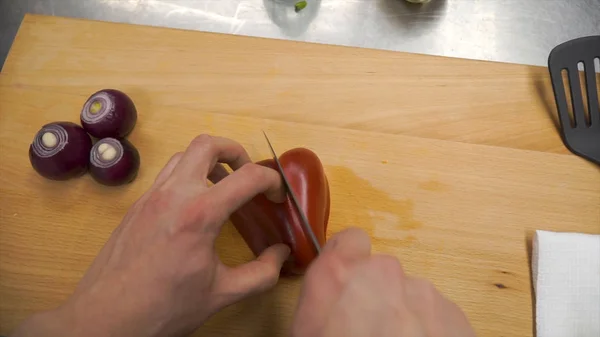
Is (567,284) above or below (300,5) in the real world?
below

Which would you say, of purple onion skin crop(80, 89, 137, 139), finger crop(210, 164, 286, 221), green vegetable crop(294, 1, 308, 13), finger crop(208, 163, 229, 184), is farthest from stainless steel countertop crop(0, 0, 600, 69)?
finger crop(210, 164, 286, 221)

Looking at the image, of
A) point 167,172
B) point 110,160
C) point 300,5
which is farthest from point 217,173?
point 300,5

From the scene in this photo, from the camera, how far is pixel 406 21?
1.41 meters

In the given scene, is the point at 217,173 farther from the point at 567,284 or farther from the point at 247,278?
the point at 567,284

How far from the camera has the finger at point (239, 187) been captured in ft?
2.50

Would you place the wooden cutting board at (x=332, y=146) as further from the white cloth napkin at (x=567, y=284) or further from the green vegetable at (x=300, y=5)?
the green vegetable at (x=300, y=5)

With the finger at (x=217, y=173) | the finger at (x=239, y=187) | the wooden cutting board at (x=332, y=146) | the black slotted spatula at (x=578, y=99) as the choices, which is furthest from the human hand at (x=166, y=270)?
the black slotted spatula at (x=578, y=99)

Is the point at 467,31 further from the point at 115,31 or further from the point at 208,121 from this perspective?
the point at 115,31

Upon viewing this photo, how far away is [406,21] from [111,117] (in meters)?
0.85

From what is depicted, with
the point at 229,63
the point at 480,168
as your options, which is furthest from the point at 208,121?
the point at 480,168

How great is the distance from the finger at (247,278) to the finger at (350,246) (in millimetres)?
138

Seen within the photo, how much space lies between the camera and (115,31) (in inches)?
47.0

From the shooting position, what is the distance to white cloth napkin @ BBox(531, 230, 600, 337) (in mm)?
966

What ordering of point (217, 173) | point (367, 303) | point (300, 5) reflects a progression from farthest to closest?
point (300, 5)
point (217, 173)
point (367, 303)
